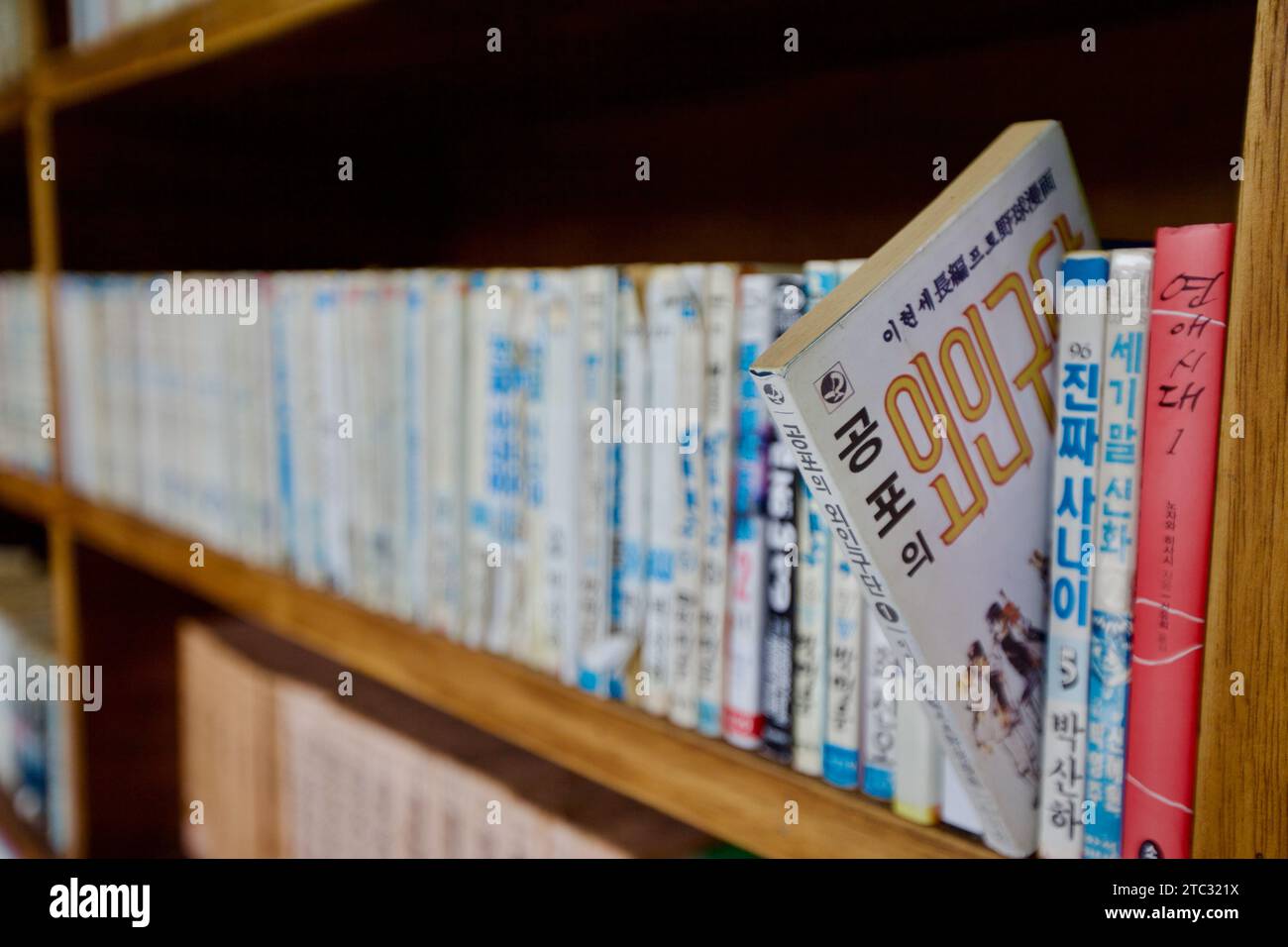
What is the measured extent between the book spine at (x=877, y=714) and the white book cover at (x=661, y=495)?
0.13m

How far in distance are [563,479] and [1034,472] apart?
296 millimetres

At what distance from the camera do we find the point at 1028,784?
1.49 ft

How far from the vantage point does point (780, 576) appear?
1.74ft

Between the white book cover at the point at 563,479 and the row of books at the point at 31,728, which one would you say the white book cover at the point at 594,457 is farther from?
the row of books at the point at 31,728

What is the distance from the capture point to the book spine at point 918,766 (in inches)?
18.9

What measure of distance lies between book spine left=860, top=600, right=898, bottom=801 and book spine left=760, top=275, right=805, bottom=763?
5cm

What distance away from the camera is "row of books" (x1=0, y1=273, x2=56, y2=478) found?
1206 mm

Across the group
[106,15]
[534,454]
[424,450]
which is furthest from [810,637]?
[106,15]

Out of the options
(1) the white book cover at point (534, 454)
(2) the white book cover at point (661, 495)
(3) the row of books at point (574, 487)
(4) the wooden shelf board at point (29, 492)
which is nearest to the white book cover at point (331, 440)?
(3) the row of books at point (574, 487)

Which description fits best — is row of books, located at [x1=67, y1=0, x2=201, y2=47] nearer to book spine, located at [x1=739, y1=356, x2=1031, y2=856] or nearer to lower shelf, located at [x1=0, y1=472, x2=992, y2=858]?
lower shelf, located at [x1=0, y1=472, x2=992, y2=858]

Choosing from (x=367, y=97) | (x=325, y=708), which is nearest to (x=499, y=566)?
(x=325, y=708)

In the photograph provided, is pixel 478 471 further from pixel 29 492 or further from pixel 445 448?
pixel 29 492

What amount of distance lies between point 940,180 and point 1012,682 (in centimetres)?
43
